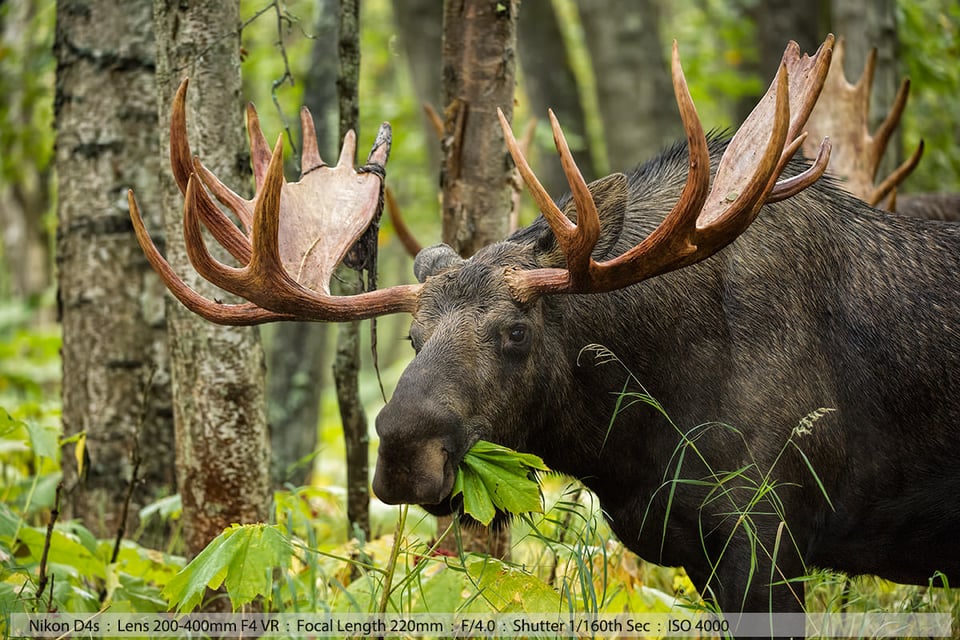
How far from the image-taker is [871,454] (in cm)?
353

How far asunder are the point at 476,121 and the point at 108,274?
76.6 inches

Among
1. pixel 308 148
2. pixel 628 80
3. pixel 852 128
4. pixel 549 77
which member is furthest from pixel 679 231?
pixel 549 77

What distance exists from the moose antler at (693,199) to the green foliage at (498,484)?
1.83 feet

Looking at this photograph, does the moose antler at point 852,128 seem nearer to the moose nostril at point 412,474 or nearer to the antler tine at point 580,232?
the antler tine at point 580,232

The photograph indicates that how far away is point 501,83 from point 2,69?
577cm

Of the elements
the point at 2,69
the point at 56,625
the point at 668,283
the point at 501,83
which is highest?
the point at 2,69

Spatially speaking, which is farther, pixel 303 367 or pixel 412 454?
pixel 303 367

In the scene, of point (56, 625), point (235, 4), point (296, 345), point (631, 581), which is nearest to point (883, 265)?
point (631, 581)

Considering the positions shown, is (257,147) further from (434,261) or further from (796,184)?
(796,184)

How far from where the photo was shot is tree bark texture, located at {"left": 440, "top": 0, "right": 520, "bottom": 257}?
4.45 meters

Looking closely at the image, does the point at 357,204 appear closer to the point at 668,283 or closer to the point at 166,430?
the point at 668,283

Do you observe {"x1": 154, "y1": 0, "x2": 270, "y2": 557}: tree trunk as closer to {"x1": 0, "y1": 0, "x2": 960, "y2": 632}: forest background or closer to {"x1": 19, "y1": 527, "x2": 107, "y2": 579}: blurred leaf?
{"x1": 0, "y1": 0, "x2": 960, "y2": 632}: forest background

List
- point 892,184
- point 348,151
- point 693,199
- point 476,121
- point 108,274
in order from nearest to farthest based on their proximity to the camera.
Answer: point 693,199 → point 348,151 → point 476,121 → point 108,274 → point 892,184

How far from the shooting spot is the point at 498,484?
3.04 meters
